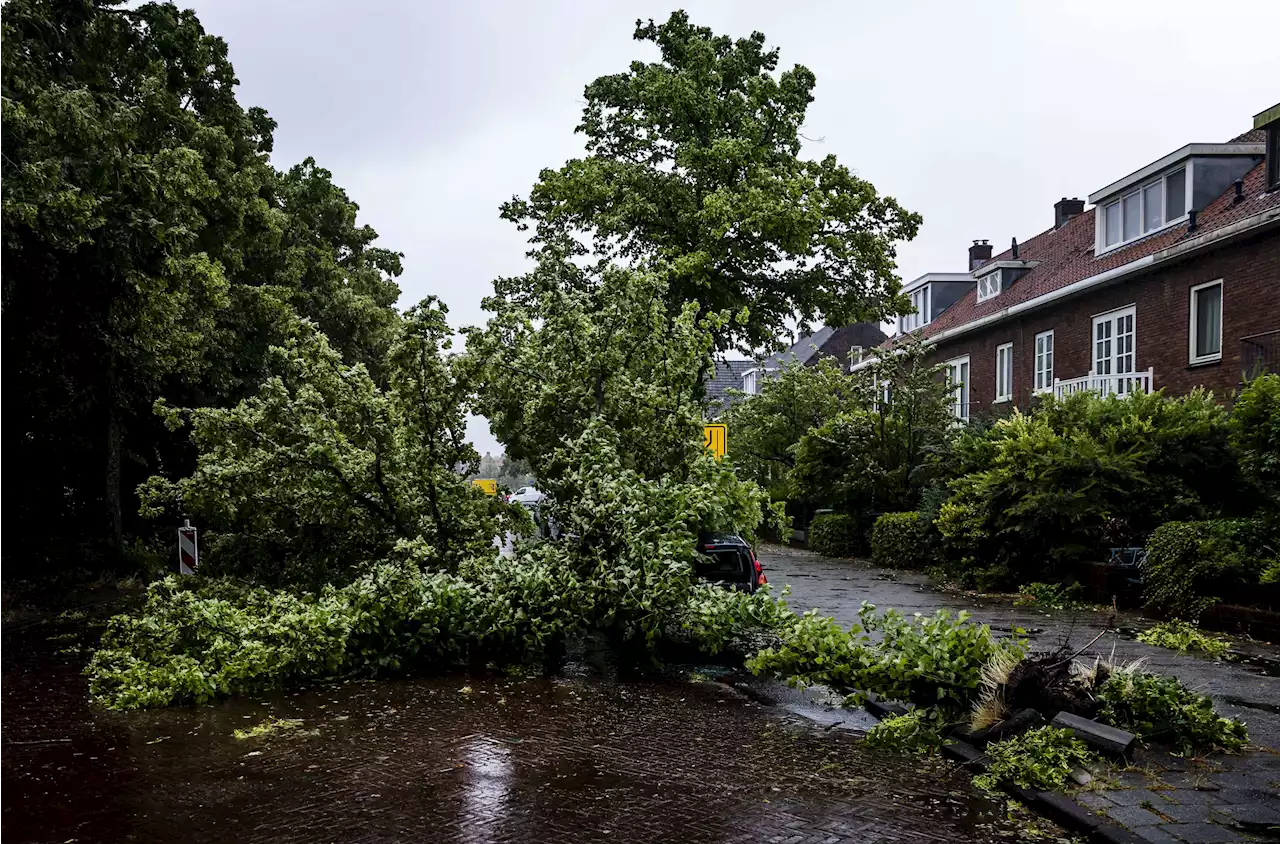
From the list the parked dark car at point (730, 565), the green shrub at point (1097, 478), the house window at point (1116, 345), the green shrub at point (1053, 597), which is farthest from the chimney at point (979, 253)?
the parked dark car at point (730, 565)

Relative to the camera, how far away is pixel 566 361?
10656mm

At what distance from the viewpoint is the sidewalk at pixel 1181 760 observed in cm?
491

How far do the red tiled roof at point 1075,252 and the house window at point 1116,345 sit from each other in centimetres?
108

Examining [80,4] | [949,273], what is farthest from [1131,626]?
[949,273]

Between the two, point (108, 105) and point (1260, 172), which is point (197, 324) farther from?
point (1260, 172)

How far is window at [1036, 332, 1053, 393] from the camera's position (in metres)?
25.3

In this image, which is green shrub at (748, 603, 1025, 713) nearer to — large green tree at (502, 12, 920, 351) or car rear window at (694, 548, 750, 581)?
car rear window at (694, 548, 750, 581)

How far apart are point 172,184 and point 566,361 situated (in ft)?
19.8

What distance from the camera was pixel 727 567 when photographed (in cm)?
1189

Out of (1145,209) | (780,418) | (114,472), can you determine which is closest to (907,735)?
(114,472)

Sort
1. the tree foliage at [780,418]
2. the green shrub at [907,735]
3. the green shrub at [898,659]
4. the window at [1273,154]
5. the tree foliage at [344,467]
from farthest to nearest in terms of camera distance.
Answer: the tree foliage at [780,418] < the window at [1273,154] < the tree foliage at [344,467] < the green shrub at [898,659] < the green shrub at [907,735]

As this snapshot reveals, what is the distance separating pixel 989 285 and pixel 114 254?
2430cm

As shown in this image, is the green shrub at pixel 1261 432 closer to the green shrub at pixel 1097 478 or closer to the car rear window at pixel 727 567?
the green shrub at pixel 1097 478

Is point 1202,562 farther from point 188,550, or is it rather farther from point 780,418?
point 780,418
